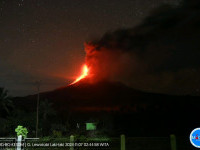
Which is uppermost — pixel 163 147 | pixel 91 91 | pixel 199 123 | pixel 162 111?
pixel 91 91

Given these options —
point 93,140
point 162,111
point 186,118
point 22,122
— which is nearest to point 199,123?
point 186,118

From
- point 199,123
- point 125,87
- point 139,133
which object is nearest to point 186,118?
point 199,123

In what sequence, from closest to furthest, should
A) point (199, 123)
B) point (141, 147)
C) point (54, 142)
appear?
point (141, 147)
point (54, 142)
point (199, 123)

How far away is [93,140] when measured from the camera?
13031 millimetres

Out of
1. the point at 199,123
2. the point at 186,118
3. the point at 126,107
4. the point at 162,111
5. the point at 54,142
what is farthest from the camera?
the point at 126,107

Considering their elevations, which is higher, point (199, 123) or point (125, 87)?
point (125, 87)

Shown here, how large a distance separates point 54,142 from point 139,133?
1542 cm

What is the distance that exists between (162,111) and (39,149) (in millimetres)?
24107

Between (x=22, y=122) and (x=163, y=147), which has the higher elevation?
(x=22, y=122)

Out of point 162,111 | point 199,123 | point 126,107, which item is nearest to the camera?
point 199,123

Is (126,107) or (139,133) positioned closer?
(139,133)

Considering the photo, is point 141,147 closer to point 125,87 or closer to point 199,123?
point 199,123

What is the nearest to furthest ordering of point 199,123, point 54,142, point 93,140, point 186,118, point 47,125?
point 93,140 → point 54,142 → point 199,123 → point 186,118 → point 47,125

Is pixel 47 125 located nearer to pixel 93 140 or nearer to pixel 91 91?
pixel 93 140
